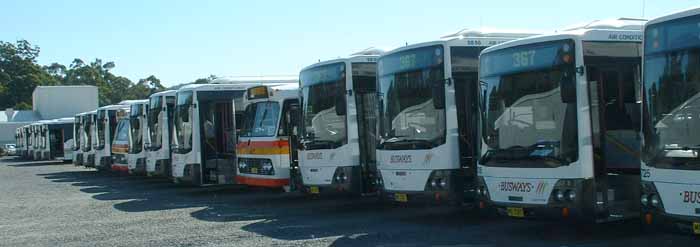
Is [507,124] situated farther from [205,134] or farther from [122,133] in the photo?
[122,133]

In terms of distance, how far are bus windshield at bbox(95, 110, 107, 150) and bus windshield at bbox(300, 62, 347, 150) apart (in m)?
16.2

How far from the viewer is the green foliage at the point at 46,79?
10312cm

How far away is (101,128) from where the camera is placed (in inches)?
1145

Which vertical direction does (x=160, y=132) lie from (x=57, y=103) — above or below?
below

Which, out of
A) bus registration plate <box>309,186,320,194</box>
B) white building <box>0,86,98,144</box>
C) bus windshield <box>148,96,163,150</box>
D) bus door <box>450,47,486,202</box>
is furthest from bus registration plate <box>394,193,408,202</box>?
white building <box>0,86,98,144</box>

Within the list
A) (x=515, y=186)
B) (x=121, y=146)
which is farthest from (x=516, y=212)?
(x=121, y=146)

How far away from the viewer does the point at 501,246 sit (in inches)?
400

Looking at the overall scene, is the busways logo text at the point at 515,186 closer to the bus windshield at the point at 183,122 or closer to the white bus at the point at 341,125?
the white bus at the point at 341,125

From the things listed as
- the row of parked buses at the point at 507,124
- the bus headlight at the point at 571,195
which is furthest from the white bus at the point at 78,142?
the bus headlight at the point at 571,195

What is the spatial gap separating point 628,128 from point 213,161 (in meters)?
11.2

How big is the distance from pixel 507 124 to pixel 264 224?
15.6ft

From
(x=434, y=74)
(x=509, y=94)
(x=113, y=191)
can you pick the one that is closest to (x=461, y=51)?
(x=434, y=74)

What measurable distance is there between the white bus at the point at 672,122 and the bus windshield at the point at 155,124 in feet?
47.5

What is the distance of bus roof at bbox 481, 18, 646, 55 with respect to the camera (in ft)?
32.1
